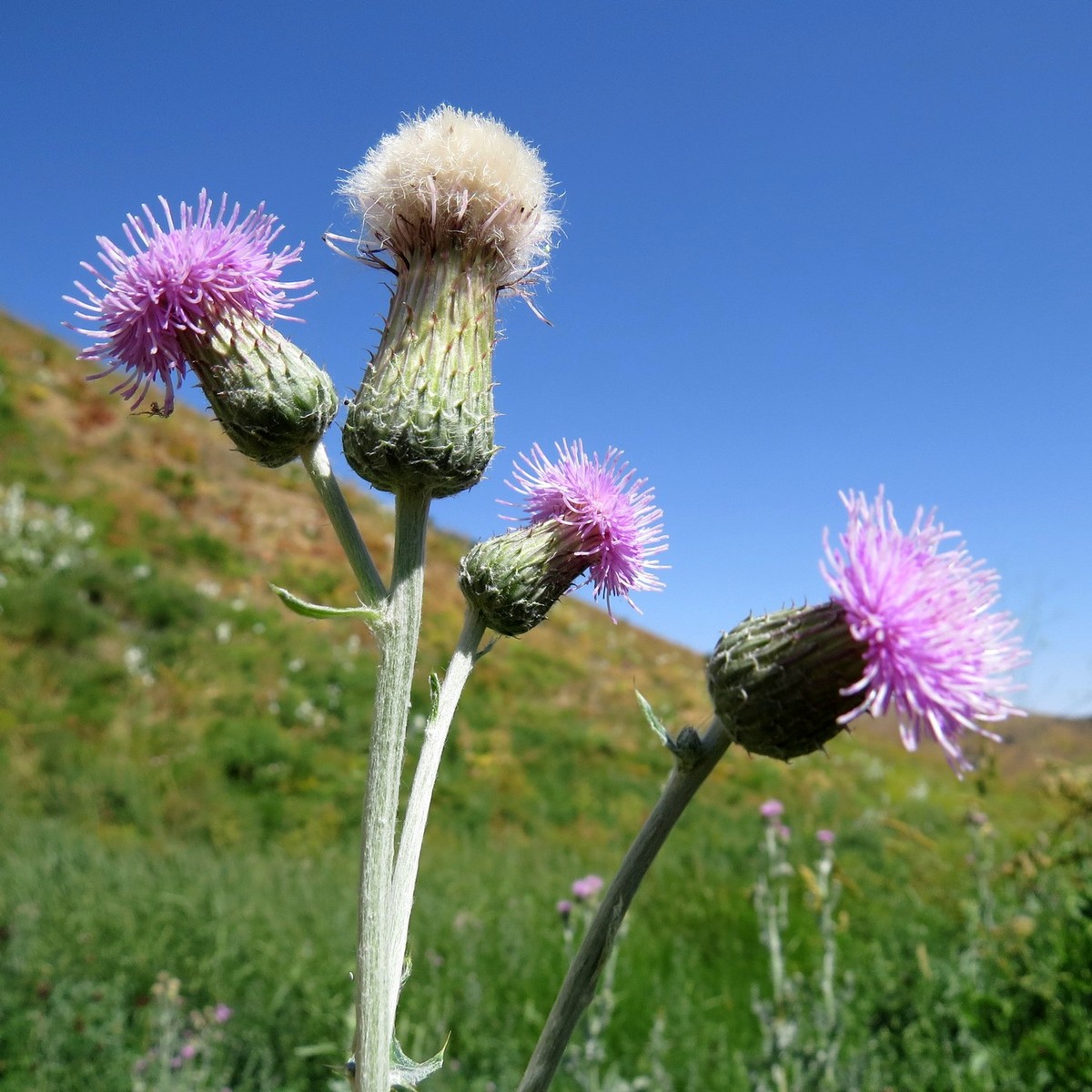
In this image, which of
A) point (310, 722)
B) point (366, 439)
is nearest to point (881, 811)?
point (310, 722)

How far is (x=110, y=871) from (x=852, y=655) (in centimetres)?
741

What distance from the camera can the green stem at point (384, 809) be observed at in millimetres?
1210

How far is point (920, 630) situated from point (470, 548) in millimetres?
923

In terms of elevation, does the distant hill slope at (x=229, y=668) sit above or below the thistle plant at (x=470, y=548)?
above

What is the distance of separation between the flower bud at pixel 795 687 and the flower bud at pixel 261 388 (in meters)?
1.02

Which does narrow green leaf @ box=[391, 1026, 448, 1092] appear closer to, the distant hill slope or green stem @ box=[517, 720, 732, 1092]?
green stem @ box=[517, 720, 732, 1092]

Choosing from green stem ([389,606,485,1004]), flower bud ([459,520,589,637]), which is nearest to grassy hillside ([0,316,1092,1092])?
green stem ([389,606,485,1004])

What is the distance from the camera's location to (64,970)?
16.9 feet

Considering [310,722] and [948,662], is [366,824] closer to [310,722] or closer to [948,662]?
[948,662]

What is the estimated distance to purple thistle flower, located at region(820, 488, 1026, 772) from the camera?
124 centimetres

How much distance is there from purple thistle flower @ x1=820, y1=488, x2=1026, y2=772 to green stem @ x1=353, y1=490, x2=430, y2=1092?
28.4 inches

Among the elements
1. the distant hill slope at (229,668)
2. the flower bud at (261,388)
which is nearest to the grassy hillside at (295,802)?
the distant hill slope at (229,668)

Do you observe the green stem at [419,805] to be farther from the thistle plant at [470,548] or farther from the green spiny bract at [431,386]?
the green spiny bract at [431,386]

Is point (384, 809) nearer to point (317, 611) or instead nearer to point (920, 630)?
point (317, 611)
